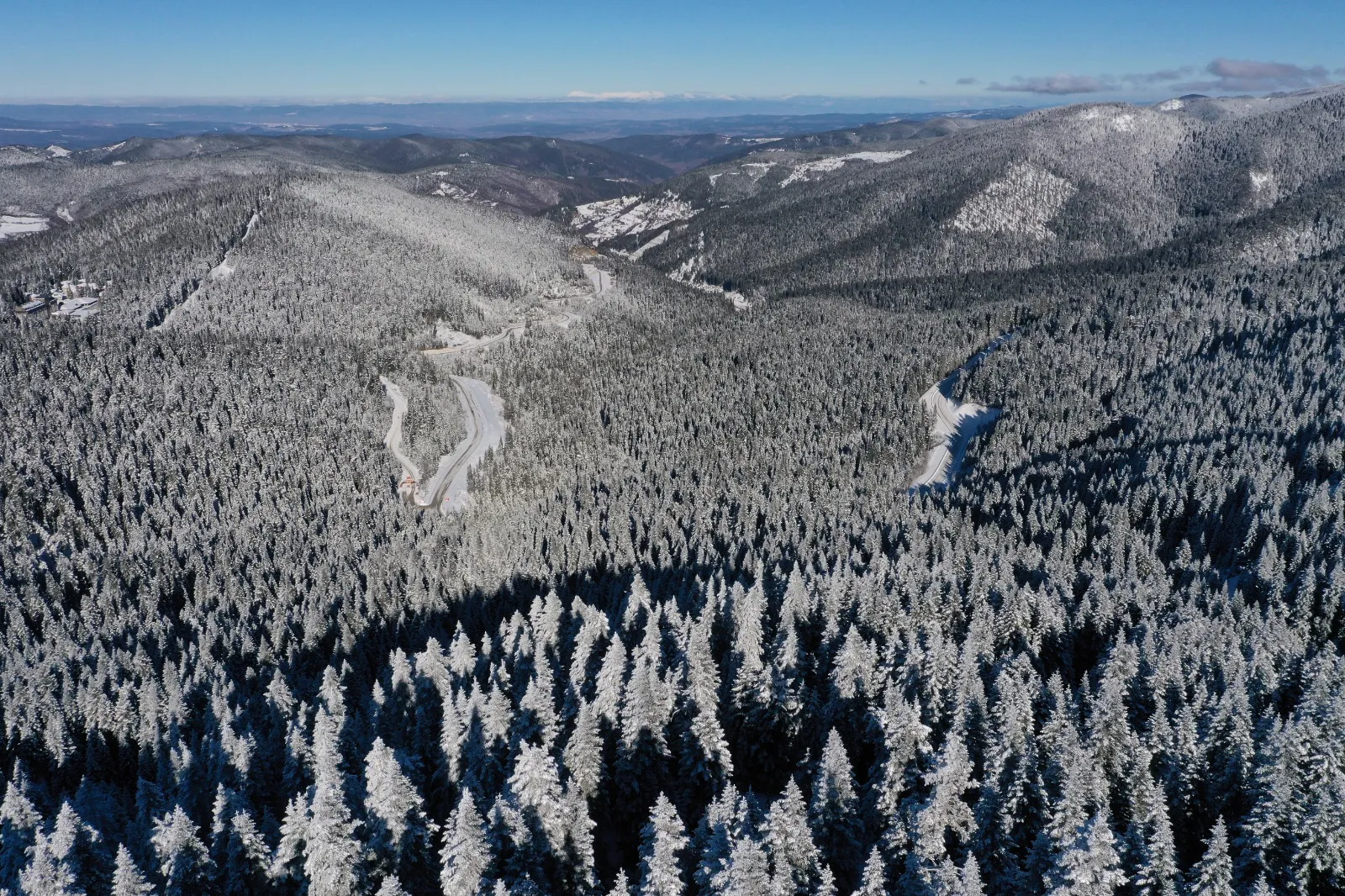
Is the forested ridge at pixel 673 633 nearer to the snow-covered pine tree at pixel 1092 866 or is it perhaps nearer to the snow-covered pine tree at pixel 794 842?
the snow-covered pine tree at pixel 1092 866

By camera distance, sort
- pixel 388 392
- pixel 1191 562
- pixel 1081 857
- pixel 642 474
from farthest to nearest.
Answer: pixel 388 392 → pixel 642 474 → pixel 1191 562 → pixel 1081 857

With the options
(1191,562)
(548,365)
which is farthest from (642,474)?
(1191,562)

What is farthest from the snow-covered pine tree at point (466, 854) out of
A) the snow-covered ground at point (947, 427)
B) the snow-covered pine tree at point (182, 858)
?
the snow-covered ground at point (947, 427)

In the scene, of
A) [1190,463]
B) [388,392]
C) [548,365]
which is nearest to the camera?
[1190,463]

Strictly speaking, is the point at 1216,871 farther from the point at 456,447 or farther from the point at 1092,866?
the point at 456,447

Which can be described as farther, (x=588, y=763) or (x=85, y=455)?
(x=85, y=455)

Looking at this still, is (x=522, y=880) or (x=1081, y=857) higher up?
(x=1081, y=857)

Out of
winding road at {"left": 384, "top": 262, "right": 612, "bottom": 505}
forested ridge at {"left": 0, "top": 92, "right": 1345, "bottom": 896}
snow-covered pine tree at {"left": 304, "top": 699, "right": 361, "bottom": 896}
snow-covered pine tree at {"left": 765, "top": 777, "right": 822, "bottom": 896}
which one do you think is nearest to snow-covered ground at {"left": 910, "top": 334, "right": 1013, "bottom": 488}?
forested ridge at {"left": 0, "top": 92, "right": 1345, "bottom": 896}

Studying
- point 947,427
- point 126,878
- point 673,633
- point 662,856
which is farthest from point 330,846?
point 947,427

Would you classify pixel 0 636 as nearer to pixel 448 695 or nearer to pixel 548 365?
pixel 448 695
